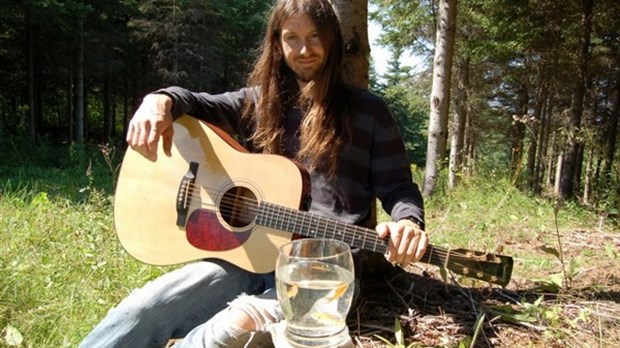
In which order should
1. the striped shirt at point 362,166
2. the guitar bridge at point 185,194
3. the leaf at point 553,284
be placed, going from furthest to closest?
the leaf at point 553,284
the striped shirt at point 362,166
the guitar bridge at point 185,194

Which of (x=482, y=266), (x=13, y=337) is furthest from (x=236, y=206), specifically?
(x=13, y=337)

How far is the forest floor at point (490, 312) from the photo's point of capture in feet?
6.10

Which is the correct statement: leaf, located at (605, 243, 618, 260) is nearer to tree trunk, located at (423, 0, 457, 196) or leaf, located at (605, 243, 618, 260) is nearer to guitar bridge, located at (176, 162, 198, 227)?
guitar bridge, located at (176, 162, 198, 227)

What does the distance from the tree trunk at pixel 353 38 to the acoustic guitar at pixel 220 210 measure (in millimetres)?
1019

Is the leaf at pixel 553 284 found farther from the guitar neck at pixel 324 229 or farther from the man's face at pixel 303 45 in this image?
the man's face at pixel 303 45

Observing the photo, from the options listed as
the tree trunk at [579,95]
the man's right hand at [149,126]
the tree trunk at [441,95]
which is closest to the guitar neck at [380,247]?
the man's right hand at [149,126]

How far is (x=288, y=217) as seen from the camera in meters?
1.76

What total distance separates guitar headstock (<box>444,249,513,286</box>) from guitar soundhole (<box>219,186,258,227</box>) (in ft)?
2.85

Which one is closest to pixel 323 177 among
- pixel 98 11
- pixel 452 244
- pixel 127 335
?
pixel 127 335

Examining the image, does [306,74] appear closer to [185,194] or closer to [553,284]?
[185,194]

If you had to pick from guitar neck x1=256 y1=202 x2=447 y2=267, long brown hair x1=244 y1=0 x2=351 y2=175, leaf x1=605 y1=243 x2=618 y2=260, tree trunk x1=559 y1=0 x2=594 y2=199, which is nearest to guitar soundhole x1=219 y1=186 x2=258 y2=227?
guitar neck x1=256 y1=202 x2=447 y2=267

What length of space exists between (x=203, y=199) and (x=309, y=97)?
0.72 meters

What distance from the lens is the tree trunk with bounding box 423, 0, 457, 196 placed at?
644cm

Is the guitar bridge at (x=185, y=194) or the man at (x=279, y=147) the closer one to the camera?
the man at (x=279, y=147)
